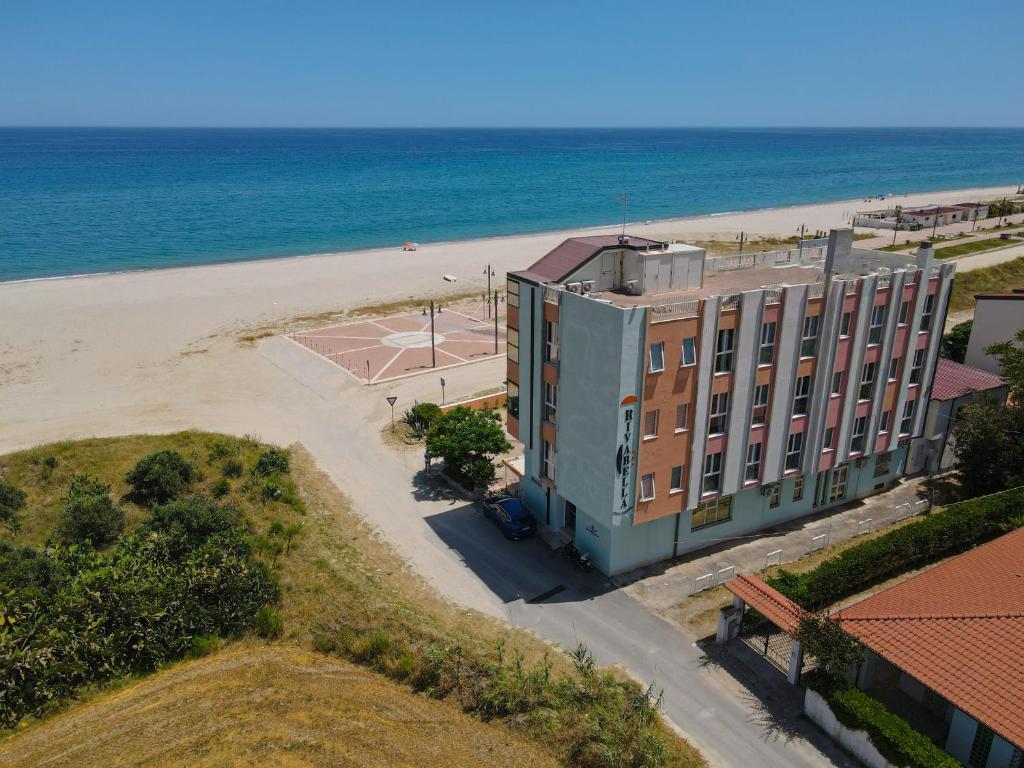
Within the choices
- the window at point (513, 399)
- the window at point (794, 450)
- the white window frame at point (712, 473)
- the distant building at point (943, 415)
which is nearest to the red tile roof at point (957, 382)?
the distant building at point (943, 415)

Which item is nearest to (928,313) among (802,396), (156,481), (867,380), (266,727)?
(867,380)

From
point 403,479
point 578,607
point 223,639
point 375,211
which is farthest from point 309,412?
point 375,211

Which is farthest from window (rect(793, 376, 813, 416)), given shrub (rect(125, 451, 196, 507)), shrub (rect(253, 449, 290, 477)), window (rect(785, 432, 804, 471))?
shrub (rect(125, 451, 196, 507))

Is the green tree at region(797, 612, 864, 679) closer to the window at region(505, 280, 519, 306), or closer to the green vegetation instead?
the window at region(505, 280, 519, 306)

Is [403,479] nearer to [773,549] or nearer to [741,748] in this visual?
[773,549]

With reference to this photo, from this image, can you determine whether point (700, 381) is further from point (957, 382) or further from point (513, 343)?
point (957, 382)

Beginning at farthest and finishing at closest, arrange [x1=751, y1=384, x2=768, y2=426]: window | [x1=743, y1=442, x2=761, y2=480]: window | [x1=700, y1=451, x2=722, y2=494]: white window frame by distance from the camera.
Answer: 1. [x1=743, y1=442, x2=761, y2=480]: window
2. [x1=751, y1=384, x2=768, y2=426]: window
3. [x1=700, y1=451, x2=722, y2=494]: white window frame
